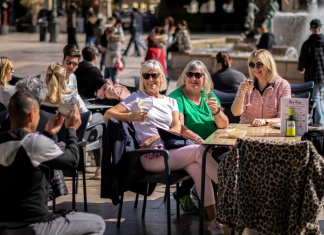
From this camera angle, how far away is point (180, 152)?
4.59m

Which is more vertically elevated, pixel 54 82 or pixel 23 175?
pixel 54 82

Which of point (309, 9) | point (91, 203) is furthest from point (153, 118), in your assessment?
point (309, 9)

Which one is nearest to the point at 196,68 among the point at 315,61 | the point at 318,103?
the point at 318,103

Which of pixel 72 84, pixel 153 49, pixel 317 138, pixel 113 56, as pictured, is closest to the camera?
pixel 317 138

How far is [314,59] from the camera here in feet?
31.2

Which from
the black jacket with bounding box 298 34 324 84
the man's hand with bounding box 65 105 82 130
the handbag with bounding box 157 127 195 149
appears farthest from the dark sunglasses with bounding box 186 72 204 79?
the black jacket with bounding box 298 34 324 84

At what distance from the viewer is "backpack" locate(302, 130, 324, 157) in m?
3.96

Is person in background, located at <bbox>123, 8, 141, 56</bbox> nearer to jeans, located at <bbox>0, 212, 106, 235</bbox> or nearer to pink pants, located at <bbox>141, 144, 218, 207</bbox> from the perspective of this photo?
pink pants, located at <bbox>141, 144, 218, 207</bbox>

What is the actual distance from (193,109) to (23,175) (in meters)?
2.39

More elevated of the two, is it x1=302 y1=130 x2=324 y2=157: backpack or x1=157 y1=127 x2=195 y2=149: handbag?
x1=302 y1=130 x2=324 y2=157: backpack

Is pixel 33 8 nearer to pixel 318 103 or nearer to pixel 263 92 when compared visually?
pixel 318 103

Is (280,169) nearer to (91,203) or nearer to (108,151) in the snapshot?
(108,151)

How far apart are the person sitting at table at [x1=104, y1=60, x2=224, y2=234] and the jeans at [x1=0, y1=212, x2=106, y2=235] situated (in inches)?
50.2

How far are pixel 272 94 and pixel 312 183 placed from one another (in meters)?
1.94
